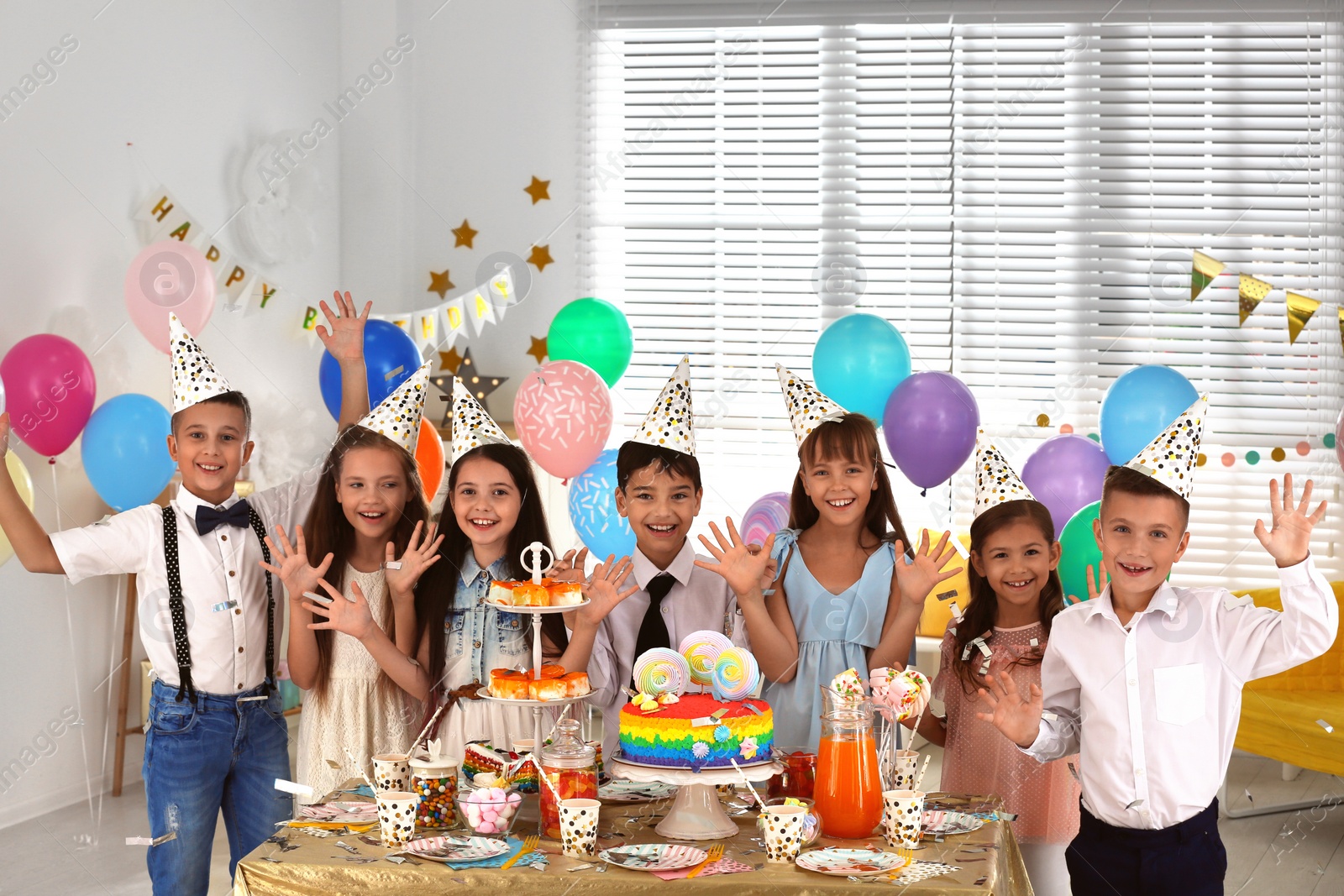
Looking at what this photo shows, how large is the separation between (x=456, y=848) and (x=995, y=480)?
1.21 metres

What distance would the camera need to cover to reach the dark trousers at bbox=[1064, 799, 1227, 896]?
6.05 feet

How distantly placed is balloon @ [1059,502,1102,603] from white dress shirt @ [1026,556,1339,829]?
81 centimetres

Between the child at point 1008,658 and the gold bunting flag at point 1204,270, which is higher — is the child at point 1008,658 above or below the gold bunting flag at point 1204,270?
below

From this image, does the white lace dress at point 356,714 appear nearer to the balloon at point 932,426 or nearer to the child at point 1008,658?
the child at point 1008,658

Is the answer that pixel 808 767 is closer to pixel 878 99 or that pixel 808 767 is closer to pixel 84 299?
pixel 84 299

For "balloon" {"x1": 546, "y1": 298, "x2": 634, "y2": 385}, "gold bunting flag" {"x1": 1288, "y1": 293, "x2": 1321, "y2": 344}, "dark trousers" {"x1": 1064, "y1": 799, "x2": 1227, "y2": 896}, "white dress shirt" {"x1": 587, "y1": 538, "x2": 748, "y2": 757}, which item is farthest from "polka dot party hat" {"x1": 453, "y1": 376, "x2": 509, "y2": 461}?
"gold bunting flag" {"x1": 1288, "y1": 293, "x2": 1321, "y2": 344}

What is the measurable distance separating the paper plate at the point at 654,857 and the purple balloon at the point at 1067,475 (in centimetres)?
191

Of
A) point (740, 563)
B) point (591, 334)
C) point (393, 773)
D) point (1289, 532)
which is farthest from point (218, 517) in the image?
point (1289, 532)

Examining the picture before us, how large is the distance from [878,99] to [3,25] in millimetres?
3419

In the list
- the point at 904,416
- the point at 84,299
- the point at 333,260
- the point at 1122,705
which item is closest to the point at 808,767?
the point at 1122,705

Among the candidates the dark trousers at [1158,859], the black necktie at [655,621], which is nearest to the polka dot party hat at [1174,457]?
the dark trousers at [1158,859]

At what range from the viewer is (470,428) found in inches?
94.7

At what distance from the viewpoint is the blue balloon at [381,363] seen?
3.47 m

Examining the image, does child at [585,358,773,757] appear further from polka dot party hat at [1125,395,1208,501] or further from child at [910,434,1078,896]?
polka dot party hat at [1125,395,1208,501]
